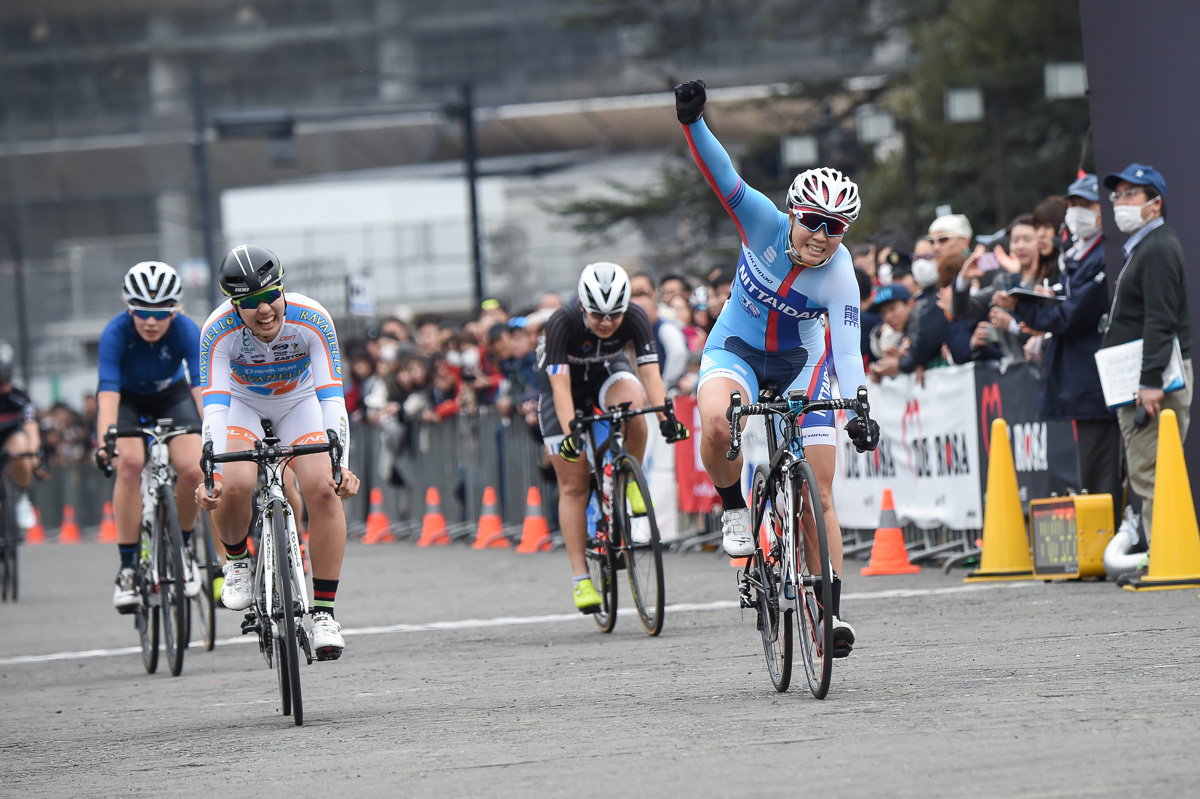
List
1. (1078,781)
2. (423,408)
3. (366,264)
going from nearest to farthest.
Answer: (1078,781) → (423,408) → (366,264)

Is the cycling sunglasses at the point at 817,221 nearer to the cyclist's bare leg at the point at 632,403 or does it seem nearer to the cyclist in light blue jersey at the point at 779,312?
the cyclist in light blue jersey at the point at 779,312

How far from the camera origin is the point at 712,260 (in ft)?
138

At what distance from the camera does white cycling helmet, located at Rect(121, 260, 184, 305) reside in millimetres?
11477

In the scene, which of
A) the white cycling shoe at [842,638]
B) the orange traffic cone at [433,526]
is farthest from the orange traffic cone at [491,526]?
Answer: the white cycling shoe at [842,638]

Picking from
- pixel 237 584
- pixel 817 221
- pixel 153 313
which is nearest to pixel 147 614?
pixel 153 313

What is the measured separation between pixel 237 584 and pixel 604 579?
9.71ft

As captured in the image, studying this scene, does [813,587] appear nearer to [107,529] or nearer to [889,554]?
[889,554]

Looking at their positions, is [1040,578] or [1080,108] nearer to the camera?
[1040,578]

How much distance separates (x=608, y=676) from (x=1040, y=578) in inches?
174

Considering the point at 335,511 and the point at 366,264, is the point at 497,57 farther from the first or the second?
the point at 335,511

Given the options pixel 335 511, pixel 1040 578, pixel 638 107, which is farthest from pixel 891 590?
pixel 638 107

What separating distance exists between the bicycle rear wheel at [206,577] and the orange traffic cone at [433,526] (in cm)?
982

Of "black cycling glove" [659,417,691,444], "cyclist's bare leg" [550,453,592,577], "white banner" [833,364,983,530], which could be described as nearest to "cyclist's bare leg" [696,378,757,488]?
"black cycling glove" [659,417,691,444]

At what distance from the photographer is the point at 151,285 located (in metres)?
11.5
